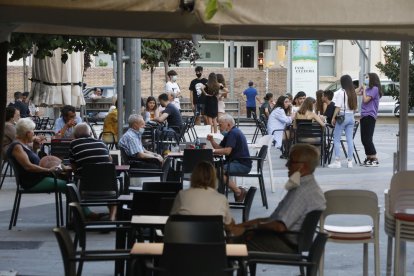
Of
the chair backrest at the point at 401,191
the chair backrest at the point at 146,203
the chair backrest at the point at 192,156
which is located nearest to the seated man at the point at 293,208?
the chair backrest at the point at 146,203

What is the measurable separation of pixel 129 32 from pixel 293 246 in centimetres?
350

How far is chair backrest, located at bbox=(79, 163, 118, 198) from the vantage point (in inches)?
468

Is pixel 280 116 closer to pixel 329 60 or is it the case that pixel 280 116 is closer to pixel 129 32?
pixel 129 32

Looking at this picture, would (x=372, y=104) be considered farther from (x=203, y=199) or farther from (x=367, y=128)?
(x=203, y=199)

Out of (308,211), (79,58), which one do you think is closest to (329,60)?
(79,58)

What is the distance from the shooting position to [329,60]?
52969 mm

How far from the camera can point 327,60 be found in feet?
174

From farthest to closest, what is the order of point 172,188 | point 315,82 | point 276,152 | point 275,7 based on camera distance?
point 315,82 → point 276,152 → point 172,188 → point 275,7

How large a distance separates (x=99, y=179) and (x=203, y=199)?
4066 millimetres

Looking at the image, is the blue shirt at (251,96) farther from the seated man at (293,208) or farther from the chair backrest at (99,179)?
the seated man at (293,208)

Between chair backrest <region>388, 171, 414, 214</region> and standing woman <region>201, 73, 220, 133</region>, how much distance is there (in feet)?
54.5

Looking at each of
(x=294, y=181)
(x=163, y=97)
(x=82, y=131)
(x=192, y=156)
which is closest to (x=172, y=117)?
(x=163, y=97)

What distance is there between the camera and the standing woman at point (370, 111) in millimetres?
20438

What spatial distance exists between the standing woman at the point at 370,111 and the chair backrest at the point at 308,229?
42.3 feet
